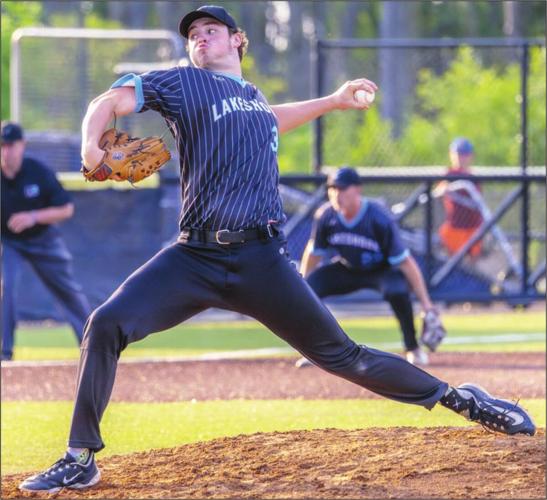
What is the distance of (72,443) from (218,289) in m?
0.88

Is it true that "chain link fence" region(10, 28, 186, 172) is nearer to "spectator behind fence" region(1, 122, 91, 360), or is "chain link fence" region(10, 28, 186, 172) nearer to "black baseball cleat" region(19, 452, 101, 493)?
"spectator behind fence" region(1, 122, 91, 360)

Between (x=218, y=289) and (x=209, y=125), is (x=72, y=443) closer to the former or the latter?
(x=218, y=289)

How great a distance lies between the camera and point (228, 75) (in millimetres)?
5582

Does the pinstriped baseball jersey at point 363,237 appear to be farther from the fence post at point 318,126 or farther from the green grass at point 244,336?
the fence post at point 318,126

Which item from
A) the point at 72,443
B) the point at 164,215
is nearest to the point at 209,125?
the point at 72,443

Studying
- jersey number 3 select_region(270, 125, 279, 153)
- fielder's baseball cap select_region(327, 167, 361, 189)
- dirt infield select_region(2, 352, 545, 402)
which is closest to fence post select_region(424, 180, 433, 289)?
dirt infield select_region(2, 352, 545, 402)

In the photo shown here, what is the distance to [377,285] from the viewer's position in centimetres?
1120

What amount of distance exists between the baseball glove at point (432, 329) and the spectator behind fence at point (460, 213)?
4.50 m

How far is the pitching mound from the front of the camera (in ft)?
16.3

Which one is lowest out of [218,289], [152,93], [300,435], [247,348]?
[247,348]

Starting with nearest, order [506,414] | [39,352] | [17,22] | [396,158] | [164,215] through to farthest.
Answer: [506,414] < [39,352] < [164,215] < [17,22] < [396,158]

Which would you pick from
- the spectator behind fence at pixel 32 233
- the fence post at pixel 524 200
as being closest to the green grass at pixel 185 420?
the spectator behind fence at pixel 32 233

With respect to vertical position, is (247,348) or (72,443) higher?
(72,443)

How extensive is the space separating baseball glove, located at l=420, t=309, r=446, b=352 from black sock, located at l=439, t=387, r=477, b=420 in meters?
4.84
